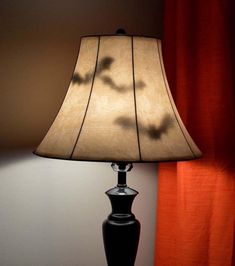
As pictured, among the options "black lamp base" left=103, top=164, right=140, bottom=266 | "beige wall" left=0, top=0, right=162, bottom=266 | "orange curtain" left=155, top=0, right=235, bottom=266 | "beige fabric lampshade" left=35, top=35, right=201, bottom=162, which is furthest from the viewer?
"beige wall" left=0, top=0, right=162, bottom=266

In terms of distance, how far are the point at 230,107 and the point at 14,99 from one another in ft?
2.18

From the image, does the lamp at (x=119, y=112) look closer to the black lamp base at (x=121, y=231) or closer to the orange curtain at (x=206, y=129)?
the black lamp base at (x=121, y=231)

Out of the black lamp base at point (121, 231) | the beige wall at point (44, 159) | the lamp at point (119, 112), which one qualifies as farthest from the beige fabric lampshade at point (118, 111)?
the beige wall at point (44, 159)

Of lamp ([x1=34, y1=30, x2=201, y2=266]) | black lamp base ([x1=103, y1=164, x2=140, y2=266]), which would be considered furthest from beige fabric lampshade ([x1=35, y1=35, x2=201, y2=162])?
black lamp base ([x1=103, y1=164, x2=140, y2=266])

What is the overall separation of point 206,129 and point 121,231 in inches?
16.1

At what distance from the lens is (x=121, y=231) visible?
0.98 m

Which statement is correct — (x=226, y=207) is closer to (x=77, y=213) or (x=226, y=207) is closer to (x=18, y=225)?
(x=77, y=213)

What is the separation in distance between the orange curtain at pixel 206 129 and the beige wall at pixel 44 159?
192 mm

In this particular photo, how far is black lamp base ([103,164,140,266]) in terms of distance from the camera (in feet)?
3.24

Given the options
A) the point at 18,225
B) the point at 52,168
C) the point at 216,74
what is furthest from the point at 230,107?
the point at 18,225

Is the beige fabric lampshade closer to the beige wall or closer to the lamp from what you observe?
the lamp

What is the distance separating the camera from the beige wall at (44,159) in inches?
51.3

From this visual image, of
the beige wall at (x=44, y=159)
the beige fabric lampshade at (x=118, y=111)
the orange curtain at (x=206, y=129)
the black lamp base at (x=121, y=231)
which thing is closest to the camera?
the beige fabric lampshade at (x=118, y=111)

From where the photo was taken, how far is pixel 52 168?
1.33 metres
